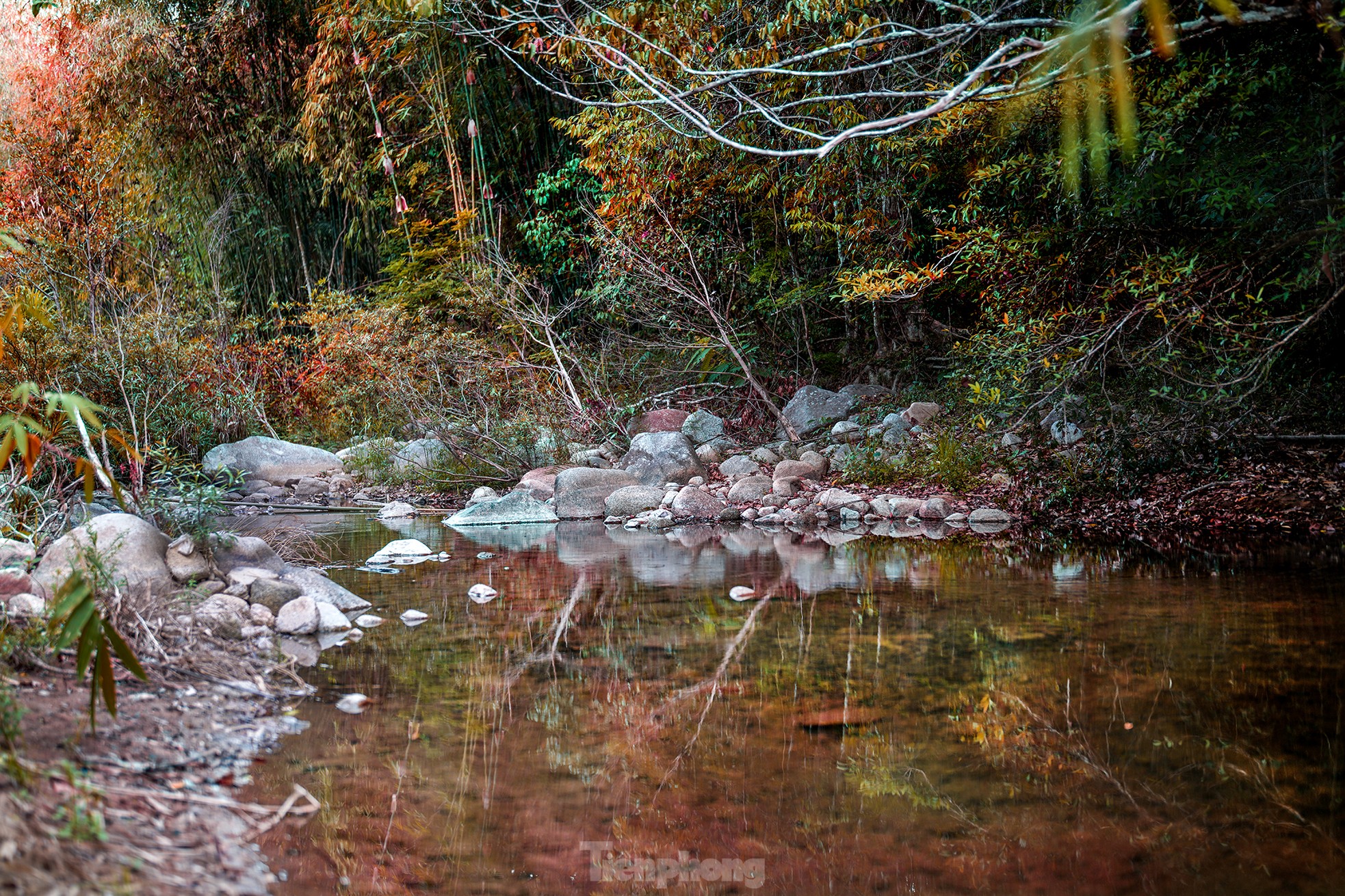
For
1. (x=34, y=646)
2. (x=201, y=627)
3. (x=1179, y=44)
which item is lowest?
(x=201, y=627)

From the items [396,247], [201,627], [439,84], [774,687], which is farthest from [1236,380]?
[396,247]

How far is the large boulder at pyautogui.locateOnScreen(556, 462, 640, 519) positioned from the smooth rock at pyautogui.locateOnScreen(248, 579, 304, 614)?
431 cm

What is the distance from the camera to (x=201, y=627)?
3062 mm

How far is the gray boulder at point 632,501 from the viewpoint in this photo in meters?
7.80

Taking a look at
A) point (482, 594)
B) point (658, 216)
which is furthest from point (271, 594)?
point (658, 216)


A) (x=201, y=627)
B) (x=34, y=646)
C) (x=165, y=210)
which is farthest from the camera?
(x=165, y=210)

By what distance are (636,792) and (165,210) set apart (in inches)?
489

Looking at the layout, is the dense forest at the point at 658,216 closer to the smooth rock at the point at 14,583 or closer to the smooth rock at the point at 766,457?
the smooth rock at the point at 14,583

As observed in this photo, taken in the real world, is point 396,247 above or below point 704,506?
above

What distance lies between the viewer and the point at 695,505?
7.56 metres

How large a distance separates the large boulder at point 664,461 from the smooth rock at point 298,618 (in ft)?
15.5

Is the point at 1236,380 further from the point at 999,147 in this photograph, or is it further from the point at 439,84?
the point at 439,84

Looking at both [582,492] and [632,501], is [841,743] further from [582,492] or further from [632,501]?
[582,492]

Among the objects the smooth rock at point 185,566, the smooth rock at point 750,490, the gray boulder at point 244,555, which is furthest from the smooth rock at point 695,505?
the smooth rock at point 185,566
